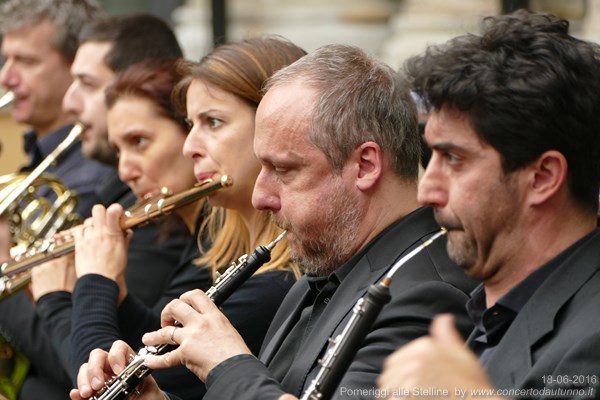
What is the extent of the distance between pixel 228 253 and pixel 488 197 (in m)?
1.66

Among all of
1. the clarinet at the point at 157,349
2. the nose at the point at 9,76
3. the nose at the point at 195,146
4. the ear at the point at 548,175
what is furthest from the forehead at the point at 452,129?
the nose at the point at 9,76

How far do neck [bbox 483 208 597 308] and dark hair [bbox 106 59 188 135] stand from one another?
2194 mm

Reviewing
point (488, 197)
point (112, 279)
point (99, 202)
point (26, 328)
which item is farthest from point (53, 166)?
point (488, 197)

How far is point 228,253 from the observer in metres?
4.29

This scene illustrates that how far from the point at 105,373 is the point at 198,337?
24.2 inches

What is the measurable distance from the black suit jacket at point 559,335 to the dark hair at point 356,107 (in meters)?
0.79

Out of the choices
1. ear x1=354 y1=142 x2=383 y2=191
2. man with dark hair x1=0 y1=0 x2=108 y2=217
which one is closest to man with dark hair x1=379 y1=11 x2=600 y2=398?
ear x1=354 y1=142 x2=383 y2=191

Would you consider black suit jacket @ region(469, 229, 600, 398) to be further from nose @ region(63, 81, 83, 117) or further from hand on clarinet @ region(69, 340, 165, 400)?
nose @ region(63, 81, 83, 117)

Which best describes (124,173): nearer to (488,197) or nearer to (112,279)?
(112,279)

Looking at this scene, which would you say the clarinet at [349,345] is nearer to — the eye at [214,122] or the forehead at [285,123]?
the forehead at [285,123]

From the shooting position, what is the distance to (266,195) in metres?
3.46

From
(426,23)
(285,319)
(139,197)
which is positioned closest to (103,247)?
(139,197)

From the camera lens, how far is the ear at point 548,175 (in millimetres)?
2770

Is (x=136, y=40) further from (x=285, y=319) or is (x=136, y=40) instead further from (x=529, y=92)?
(x=529, y=92)
